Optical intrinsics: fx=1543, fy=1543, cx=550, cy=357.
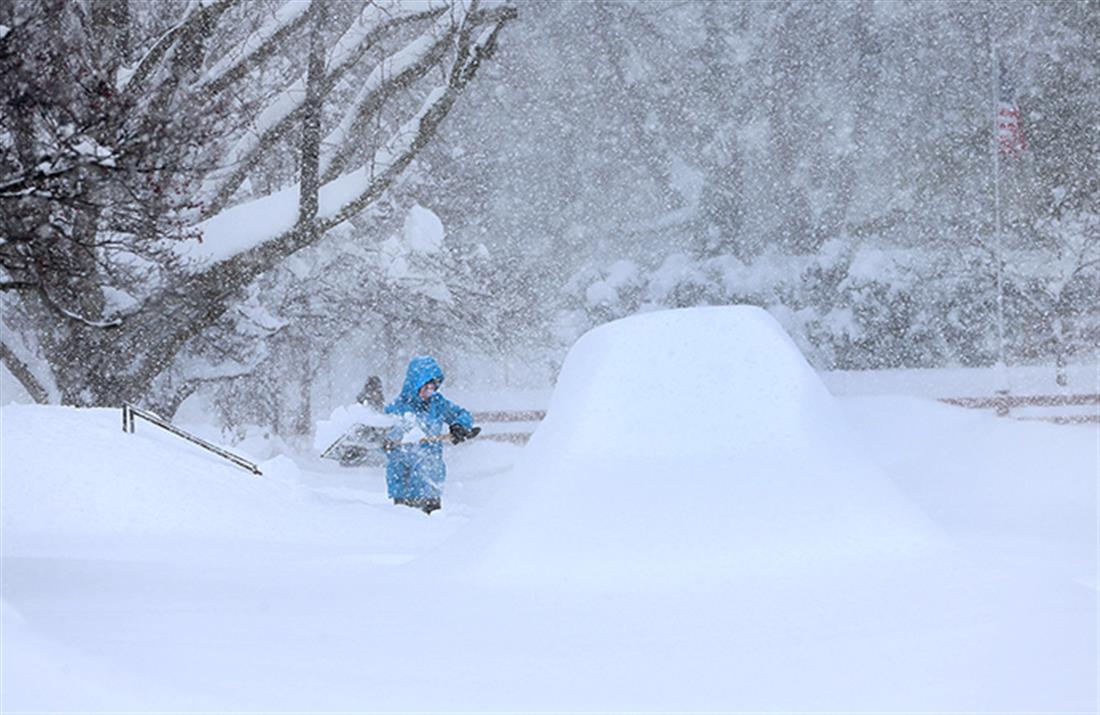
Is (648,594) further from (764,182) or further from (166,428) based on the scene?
(764,182)

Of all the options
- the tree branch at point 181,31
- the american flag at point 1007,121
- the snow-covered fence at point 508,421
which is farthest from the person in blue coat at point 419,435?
the american flag at point 1007,121

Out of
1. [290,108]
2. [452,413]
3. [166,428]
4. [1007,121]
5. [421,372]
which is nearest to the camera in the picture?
[421,372]

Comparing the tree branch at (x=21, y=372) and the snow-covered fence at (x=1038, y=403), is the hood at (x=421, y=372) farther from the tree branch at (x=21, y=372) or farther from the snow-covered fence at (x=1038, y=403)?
the snow-covered fence at (x=1038, y=403)

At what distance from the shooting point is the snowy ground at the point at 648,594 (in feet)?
15.8

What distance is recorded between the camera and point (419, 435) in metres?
12.0

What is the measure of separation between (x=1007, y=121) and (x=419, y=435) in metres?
17.8

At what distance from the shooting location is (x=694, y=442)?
6277 millimetres

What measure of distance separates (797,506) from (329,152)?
11.3 metres

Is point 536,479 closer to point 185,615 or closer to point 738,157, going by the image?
point 185,615

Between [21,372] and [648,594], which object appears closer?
[648,594]

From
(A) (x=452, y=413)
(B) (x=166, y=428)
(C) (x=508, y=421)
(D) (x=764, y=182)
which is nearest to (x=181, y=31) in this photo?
(B) (x=166, y=428)

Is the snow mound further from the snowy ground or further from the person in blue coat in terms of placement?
the person in blue coat

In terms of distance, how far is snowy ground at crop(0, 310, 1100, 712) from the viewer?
15.8 ft

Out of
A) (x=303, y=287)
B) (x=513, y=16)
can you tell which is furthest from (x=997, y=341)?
(x=513, y=16)
